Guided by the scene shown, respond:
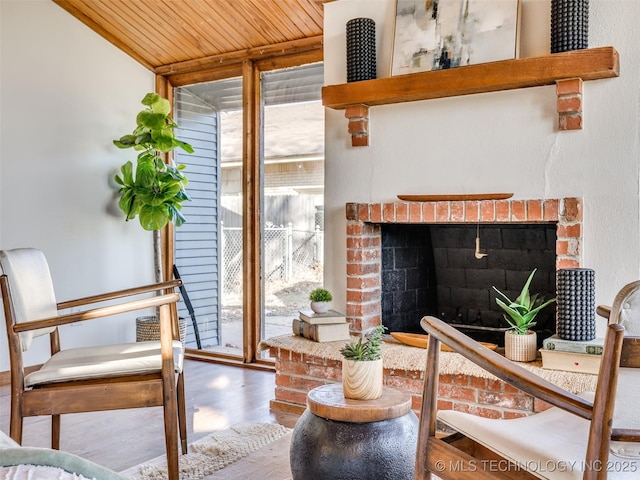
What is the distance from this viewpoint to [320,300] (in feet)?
10.6

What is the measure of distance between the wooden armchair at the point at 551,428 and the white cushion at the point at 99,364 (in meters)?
1.06

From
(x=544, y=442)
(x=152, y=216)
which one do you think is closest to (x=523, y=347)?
(x=544, y=442)

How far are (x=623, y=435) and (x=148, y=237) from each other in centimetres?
406

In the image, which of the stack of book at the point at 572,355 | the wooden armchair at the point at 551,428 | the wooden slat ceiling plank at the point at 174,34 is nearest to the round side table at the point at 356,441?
the wooden armchair at the point at 551,428

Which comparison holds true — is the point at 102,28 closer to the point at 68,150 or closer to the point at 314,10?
the point at 68,150

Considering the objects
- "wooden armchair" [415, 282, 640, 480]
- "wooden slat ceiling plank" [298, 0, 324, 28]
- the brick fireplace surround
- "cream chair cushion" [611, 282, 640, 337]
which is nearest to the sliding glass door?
"wooden slat ceiling plank" [298, 0, 324, 28]

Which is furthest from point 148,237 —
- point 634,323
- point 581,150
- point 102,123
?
point 634,323

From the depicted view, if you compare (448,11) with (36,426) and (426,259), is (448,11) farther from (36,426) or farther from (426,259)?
(36,426)

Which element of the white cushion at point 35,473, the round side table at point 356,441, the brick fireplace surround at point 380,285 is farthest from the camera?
the brick fireplace surround at point 380,285

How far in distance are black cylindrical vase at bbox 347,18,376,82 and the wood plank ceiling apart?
43 centimetres

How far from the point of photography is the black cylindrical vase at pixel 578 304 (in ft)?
8.39

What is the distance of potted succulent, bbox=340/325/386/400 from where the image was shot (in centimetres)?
201

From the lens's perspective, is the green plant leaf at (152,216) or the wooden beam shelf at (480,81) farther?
the green plant leaf at (152,216)

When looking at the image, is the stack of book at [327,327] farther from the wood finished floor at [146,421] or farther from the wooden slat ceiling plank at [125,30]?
the wooden slat ceiling plank at [125,30]
